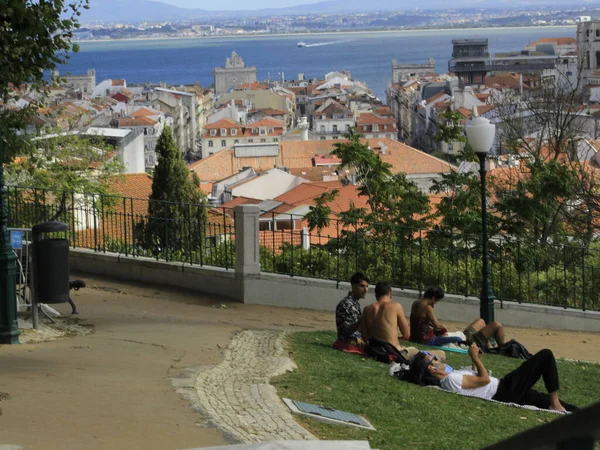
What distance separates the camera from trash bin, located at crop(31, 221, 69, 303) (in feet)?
34.4

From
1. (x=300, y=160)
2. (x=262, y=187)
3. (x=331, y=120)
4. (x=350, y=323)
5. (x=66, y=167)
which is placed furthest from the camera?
(x=331, y=120)

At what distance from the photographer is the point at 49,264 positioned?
1054 cm

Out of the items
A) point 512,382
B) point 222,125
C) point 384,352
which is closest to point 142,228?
point 384,352

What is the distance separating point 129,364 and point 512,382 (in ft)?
10.7

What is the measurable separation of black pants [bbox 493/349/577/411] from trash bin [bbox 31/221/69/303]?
4386 mm

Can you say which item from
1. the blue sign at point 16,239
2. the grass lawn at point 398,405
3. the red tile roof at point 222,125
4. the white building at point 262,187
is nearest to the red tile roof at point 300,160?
the white building at point 262,187

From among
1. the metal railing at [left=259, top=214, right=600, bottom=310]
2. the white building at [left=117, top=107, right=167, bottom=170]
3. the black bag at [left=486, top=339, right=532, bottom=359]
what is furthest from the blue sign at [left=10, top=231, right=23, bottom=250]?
the white building at [left=117, top=107, right=167, bottom=170]

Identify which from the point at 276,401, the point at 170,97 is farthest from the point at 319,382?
the point at 170,97

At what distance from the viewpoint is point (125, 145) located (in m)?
67.6

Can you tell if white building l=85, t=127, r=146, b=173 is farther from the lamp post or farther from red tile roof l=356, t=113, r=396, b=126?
red tile roof l=356, t=113, r=396, b=126

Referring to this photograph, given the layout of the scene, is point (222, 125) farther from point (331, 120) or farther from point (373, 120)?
point (331, 120)

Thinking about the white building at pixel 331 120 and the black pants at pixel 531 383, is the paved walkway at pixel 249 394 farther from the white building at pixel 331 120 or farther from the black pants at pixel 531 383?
the white building at pixel 331 120

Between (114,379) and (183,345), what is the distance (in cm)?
176

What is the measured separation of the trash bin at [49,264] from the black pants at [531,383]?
14.4ft
